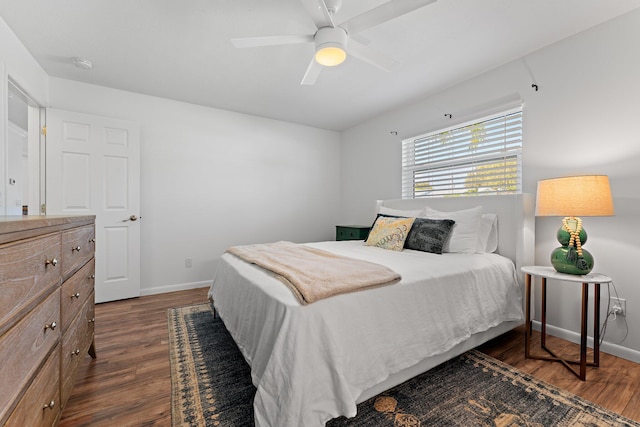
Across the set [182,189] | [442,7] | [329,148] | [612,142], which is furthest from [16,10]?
[612,142]

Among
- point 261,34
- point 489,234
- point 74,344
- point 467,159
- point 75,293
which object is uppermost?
point 261,34

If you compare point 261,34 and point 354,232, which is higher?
point 261,34

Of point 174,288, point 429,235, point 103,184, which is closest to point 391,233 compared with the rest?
point 429,235

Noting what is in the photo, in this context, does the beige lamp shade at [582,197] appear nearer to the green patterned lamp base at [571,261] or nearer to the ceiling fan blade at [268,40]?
the green patterned lamp base at [571,261]

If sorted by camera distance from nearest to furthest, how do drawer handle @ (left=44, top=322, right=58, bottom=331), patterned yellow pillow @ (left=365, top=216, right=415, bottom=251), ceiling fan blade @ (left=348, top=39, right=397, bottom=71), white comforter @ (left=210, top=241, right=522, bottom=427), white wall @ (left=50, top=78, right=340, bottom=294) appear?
drawer handle @ (left=44, top=322, right=58, bottom=331), white comforter @ (left=210, top=241, right=522, bottom=427), ceiling fan blade @ (left=348, top=39, right=397, bottom=71), patterned yellow pillow @ (left=365, top=216, right=415, bottom=251), white wall @ (left=50, top=78, right=340, bottom=294)

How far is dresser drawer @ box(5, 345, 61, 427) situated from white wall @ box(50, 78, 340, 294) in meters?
2.47

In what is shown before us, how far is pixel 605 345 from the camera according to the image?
2.06 m

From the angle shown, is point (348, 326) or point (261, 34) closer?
point (348, 326)

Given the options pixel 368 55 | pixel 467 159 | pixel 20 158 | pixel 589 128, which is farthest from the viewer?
pixel 467 159

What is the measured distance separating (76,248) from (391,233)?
2.35m

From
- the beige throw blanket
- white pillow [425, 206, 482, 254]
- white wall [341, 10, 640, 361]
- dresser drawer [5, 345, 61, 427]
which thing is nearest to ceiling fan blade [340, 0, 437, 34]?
the beige throw blanket

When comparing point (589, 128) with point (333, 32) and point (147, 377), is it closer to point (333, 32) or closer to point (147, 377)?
point (333, 32)

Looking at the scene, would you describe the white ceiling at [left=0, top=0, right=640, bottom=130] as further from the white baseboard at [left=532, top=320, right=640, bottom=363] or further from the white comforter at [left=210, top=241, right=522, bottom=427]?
the white baseboard at [left=532, top=320, right=640, bottom=363]

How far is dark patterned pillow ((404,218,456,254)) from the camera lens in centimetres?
246
